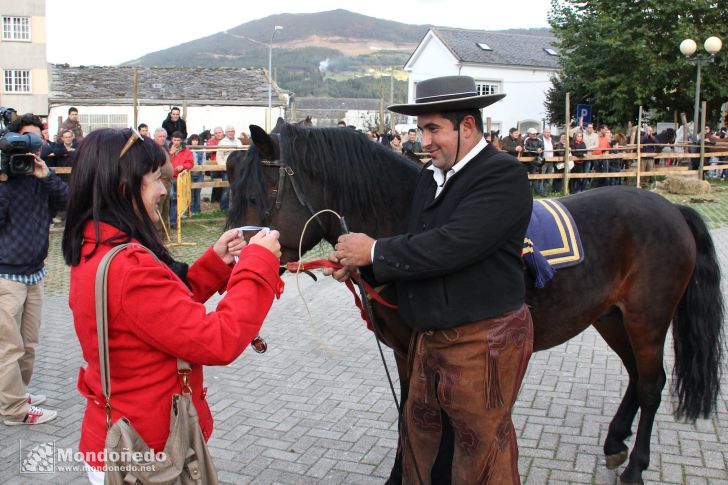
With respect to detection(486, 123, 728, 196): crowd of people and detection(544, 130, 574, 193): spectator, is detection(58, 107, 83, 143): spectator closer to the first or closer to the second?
detection(486, 123, 728, 196): crowd of people

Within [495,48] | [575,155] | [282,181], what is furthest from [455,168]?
[495,48]

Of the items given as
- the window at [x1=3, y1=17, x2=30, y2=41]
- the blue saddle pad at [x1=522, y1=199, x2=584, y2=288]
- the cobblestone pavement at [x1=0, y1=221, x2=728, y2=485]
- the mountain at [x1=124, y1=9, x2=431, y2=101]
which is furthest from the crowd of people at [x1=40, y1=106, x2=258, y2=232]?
the mountain at [x1=124, y1=9, x2=431, y2=101]

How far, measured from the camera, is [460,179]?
8.29ft

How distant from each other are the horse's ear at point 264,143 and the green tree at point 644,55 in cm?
2743

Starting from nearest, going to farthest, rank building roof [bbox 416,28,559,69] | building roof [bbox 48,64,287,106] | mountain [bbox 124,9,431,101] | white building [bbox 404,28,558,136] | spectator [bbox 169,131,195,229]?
spectator [bbox 169,131,195,229] < building roof [bbox 48,64,287,106] < white building [bbox 404,28,558,136] < building roof [bbox 416,28,559,69] < mountain [bbox 124,9,431,101]

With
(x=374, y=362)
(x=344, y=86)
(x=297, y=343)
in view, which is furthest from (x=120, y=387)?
(x=344, y=86)

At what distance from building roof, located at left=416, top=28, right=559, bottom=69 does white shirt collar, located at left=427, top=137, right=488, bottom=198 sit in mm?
47104

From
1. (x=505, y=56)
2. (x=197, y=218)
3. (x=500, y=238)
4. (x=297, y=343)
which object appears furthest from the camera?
(x=505, y=56)

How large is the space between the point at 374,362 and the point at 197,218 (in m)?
9.35

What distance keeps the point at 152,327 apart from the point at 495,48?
53156mm

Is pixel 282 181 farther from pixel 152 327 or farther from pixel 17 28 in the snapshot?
pixel 17 28

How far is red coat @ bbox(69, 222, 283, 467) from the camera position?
1.92 m

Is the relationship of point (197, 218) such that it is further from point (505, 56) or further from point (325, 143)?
point (505, 56)

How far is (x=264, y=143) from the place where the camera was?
3.04 m
